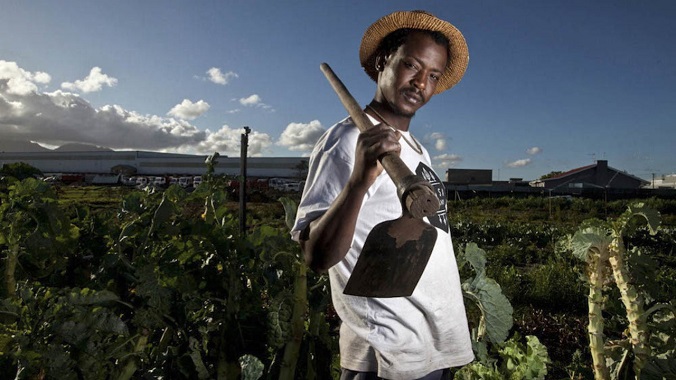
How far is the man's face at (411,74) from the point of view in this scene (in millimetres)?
1557

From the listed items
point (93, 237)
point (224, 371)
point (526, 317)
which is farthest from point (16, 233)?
point (526, 317)

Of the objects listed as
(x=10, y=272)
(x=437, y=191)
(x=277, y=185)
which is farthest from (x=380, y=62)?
(x=277, y=185)

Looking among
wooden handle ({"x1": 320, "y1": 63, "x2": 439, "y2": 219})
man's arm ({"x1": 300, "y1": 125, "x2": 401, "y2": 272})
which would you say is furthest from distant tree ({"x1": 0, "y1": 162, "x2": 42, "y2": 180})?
wooden handle ({"x1": 320, "y1": 63, "x2": 439, "y2": 219})

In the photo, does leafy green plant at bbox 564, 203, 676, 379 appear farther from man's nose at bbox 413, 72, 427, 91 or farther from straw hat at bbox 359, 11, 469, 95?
man's nose at bbox 413, 72, 427, 91

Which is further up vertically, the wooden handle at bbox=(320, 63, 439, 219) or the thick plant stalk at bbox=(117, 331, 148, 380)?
the wooden handle at bbox=(320, 63, 439, 219)

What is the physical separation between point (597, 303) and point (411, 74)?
1426mm

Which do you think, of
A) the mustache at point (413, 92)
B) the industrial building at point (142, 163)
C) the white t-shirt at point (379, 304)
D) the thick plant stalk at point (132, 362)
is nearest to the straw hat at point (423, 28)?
the mustache at point (413, 92)

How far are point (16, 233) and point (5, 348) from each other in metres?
0.52

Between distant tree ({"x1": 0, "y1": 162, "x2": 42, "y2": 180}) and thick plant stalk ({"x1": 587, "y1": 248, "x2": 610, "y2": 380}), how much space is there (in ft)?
8.52

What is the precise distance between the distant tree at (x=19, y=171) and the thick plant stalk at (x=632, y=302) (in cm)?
266

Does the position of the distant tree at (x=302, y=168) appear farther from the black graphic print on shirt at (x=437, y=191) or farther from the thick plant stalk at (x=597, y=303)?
the black graphic print on shirt at (x=437, y=191)

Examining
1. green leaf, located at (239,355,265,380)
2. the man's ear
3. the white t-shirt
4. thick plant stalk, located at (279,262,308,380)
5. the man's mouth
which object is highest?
the man's ear

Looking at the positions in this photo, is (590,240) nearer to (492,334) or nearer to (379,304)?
(492,334)

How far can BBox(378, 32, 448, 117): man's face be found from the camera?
5.11 feet
